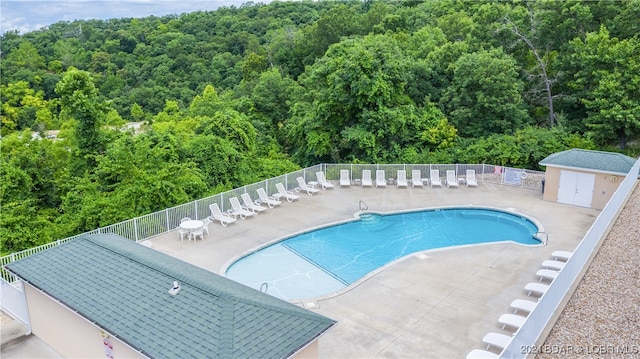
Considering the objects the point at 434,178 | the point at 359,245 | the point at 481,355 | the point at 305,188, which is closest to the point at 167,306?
the point at 481,355

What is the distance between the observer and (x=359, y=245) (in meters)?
17.1

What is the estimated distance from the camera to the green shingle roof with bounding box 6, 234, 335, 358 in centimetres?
718

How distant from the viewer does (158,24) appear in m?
80.9

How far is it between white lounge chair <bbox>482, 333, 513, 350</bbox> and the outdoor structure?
1192 centimetres

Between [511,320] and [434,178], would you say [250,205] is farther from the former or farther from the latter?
[511,320]

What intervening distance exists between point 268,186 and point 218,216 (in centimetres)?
317

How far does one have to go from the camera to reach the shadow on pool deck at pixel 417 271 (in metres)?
10.3

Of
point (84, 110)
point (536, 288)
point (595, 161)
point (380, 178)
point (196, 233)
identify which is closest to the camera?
point (536, 288)

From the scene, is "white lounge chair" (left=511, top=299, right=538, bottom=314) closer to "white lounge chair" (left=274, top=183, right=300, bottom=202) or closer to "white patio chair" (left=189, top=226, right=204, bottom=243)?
"white patio chair" (left=189, top=226, right=204, bottom=243)

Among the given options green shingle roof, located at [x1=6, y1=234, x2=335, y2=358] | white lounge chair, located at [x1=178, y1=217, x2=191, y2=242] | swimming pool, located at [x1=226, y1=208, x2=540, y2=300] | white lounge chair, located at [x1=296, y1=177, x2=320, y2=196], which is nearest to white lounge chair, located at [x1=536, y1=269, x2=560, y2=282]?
swimming pool, located at [x1=226, y1=208, x2=540, y2=300]

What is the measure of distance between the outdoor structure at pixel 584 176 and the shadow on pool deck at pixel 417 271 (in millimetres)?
567

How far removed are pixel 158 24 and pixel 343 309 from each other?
8058 centimetres

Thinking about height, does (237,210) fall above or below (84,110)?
below

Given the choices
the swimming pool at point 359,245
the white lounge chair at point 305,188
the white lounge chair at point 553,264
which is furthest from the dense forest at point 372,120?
the white lounge chair at point 553,264
